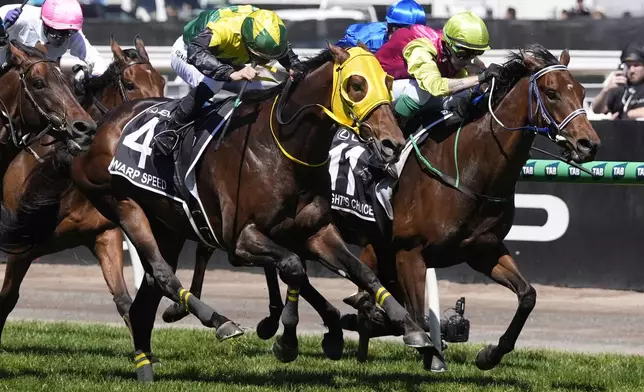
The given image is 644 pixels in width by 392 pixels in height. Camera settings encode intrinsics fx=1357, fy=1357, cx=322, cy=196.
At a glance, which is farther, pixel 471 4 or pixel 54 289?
pixel 471 4

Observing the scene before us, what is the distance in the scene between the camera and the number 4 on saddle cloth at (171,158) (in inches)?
295

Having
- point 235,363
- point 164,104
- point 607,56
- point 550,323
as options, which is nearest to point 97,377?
point 235,363

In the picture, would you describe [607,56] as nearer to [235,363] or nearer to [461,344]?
[461,344]

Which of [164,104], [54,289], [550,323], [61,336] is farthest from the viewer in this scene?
[54,289]

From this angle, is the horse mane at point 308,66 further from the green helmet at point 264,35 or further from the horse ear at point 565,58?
the horse ear at point 565,58

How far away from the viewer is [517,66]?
25.3 ft

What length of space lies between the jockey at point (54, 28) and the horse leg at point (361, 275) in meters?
2.60

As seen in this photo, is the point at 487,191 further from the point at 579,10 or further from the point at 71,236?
the point at 579,10

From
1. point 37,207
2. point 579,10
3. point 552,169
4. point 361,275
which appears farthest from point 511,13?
point 361,275

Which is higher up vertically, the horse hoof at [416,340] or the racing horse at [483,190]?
the racing horse at [483,190]

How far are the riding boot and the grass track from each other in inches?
51.9

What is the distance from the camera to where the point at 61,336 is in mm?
9344

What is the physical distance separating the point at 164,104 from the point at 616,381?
3109mm

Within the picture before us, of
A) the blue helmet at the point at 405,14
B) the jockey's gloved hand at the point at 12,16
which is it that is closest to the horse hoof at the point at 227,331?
the blue helmet at the point at 405,14
